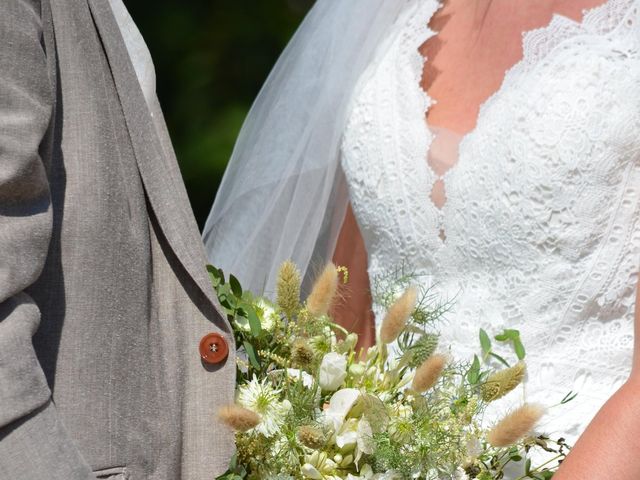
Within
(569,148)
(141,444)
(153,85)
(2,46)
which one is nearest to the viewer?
(2,46)

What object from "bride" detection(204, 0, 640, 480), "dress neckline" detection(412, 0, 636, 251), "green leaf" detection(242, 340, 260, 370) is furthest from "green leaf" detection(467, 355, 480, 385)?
"dress neckline" detection(412, 0, 636, 251)

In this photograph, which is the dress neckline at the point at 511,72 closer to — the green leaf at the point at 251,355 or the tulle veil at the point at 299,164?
the tulle veil at the point at 299,164

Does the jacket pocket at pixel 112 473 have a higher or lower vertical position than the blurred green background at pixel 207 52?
lower

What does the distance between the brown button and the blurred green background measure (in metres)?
3.18

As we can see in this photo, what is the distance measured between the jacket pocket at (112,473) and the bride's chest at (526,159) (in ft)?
2.58

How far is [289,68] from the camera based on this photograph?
2.17 m

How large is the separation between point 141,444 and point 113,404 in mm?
61

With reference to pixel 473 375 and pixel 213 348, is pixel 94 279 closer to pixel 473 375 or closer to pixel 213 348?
pixel 213 348

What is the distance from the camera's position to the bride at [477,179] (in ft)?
5.58

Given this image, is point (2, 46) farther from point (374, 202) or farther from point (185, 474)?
point (374, 202)

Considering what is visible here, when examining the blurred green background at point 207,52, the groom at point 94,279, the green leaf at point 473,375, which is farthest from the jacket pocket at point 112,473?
the blurred green background at point 207,52

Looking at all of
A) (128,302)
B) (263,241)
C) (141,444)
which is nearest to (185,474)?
(141,444)

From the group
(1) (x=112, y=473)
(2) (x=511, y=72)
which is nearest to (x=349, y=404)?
(1) (x=112, y=473)

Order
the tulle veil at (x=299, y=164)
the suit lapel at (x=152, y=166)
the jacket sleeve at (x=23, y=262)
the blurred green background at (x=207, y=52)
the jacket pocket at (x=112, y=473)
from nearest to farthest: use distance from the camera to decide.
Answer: the jacket sleeve at (x=23, y=262), the jacket pocket at (x=112, y=473), the suit lapel at (x=152, y=166), the tulle veil at (x=299, y=164), the blurred green background at (x=207, y=52)
